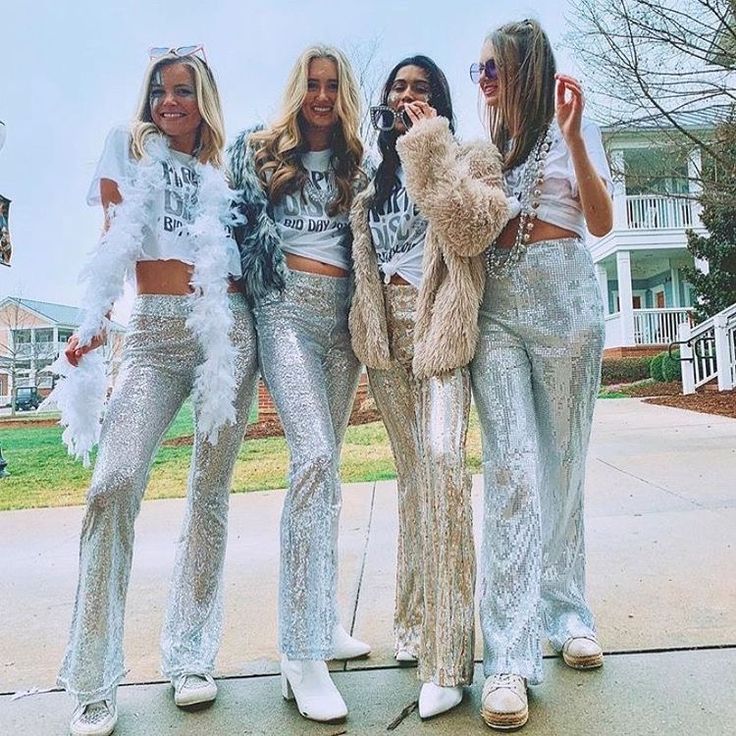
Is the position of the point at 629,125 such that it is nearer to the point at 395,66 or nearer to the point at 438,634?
the point at 395,66

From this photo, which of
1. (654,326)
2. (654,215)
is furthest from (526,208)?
(654,215)

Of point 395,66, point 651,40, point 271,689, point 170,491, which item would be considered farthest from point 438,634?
point 651,40

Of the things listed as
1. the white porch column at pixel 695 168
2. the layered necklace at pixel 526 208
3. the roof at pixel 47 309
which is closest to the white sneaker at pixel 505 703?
the layered necklace at pixel 526 208

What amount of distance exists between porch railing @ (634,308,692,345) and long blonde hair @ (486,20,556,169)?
19.2 meters

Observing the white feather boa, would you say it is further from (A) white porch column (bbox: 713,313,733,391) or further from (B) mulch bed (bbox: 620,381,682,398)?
(B) mulch bed (bbox: 620,381,682,398)

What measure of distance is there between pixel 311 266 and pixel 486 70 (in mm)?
805

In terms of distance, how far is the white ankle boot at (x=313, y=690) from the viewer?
2.06 meters

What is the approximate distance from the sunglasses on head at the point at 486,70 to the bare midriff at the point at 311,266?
73 cm

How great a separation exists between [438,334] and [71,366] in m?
1.10

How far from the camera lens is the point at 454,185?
7.18 feet

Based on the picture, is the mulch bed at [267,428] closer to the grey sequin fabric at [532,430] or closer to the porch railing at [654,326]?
the grey sequin fabric at [532,430]

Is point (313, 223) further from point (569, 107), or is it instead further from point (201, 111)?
point (569, 107)

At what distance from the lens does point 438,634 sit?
208cm

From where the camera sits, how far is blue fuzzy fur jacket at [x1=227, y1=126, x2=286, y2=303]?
93.4 inches
